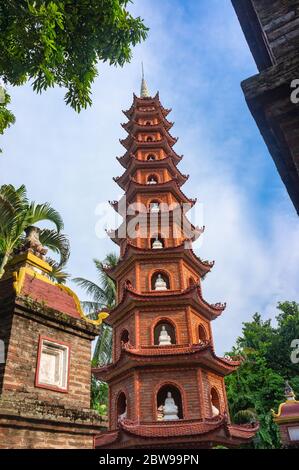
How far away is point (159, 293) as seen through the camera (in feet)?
49.9

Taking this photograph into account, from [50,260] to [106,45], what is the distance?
4.69m

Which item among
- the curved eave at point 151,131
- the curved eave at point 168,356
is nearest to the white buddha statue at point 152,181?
the curved eave at point 151,131

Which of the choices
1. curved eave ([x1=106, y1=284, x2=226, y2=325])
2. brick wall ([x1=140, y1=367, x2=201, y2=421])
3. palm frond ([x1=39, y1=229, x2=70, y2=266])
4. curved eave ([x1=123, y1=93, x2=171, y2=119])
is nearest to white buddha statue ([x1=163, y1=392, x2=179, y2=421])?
brick wall ([x1=140, y1=367, x2=201, y2=421])

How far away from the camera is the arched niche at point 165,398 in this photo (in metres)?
13.2

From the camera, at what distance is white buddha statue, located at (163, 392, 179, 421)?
1297 cm

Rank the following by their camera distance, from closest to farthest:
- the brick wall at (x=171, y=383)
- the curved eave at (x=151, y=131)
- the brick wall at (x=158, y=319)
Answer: the brick wall at (x=171, y=383)
the brick wall at (x=158, y=319)
the curved eave at (x=151, y=131)

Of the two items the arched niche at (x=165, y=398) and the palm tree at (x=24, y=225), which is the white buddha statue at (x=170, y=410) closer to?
the arched niche at (x=165, y=398)

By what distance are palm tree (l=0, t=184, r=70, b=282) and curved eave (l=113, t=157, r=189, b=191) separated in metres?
11.0

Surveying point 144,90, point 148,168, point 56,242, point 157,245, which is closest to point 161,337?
point 157,245

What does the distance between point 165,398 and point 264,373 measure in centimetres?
1157

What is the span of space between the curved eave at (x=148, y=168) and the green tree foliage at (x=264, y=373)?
39.3ft

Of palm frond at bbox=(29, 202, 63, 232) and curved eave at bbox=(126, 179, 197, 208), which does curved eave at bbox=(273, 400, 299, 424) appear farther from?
palm frond at bbox=(29, 202, 63, 232)

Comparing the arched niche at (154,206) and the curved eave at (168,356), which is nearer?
the curved eave at (168,356)
